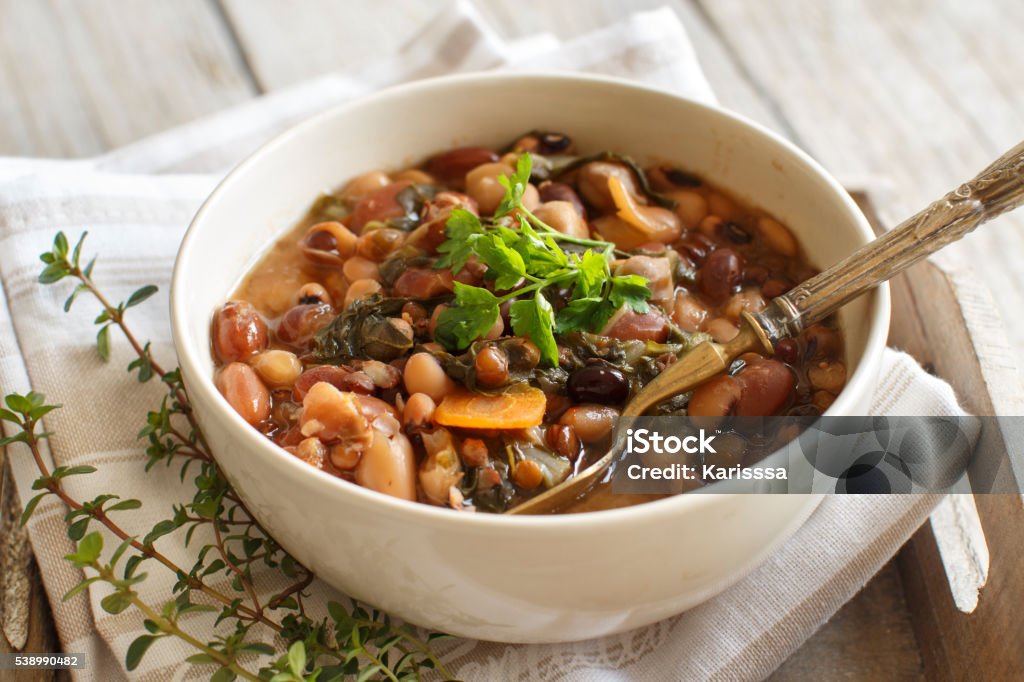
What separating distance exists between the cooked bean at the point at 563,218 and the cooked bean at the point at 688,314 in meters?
0.27

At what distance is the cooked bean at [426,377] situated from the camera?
1999 millimetres

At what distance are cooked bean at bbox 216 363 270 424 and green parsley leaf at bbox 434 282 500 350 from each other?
407 mm

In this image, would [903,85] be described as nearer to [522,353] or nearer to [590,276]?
[590,276]

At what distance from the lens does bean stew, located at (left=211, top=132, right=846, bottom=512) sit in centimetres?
194

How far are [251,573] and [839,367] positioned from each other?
1282 mm

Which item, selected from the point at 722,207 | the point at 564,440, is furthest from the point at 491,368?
the point at 722,207

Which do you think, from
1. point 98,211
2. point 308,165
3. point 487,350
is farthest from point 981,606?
point 98,211

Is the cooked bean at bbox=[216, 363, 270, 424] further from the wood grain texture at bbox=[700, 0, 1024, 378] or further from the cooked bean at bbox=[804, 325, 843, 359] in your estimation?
the wood grain texture at bbox=[700, 0, 1024, 378]

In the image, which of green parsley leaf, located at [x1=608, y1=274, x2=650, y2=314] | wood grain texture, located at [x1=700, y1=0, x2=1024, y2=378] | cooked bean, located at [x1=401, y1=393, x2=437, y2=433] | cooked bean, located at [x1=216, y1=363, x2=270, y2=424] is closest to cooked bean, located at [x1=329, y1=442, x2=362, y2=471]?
cooked bean, located at [x1=401, y1=393, x2=437, y2=433]

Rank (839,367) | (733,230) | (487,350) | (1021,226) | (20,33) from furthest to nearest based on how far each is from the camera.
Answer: (20,33) → (1021,226) → (733,230) → (839,367) → (487,350)

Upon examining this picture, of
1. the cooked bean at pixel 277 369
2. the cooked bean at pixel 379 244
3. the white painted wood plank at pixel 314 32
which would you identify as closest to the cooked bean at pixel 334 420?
the cooked bean at pixel 277 369

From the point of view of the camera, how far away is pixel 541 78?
8.76ft

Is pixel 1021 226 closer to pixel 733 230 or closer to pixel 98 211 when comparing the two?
pixel 733 230

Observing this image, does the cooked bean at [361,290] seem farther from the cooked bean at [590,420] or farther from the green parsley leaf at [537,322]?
the cooked bean at [590,420]
